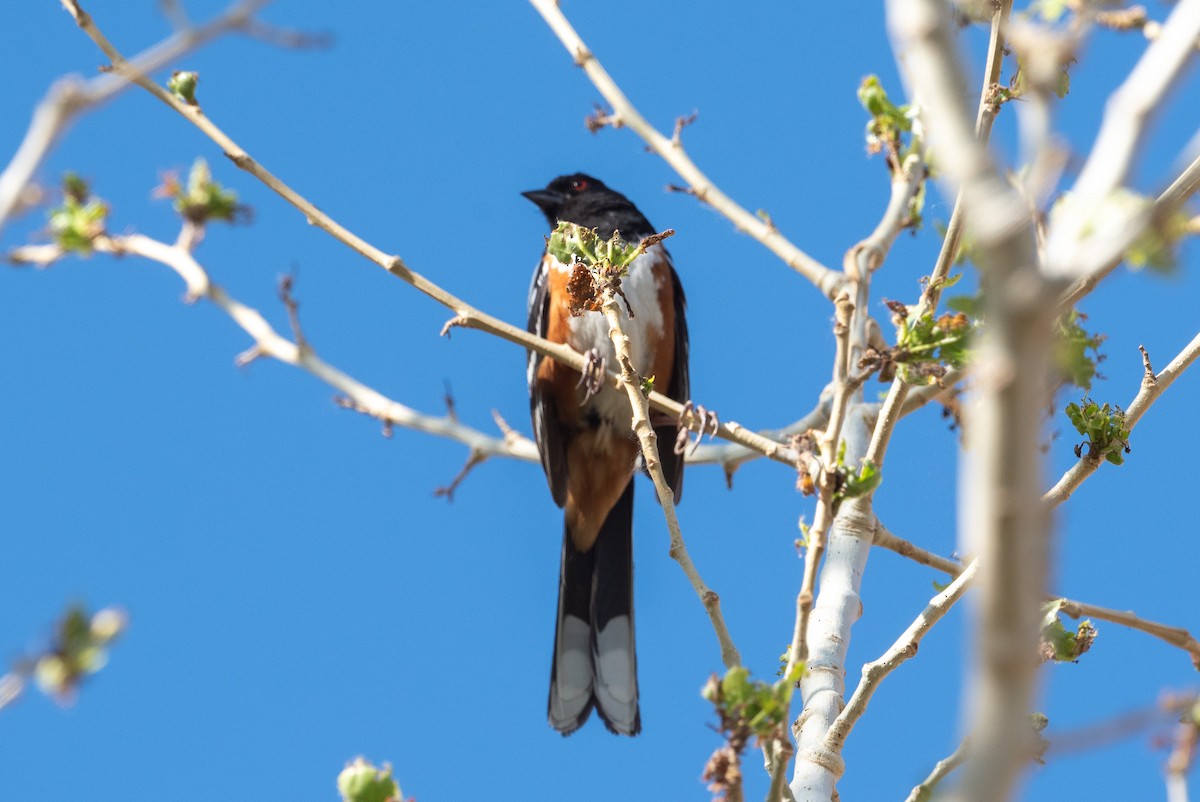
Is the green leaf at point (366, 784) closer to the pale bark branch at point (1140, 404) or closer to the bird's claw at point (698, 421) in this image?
the bird's claw at point (698, 421)

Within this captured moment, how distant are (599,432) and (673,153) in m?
1.37

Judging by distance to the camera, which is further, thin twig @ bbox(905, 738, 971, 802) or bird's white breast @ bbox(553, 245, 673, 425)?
bird's white breast @ bbox(553, 245, 673, 425)

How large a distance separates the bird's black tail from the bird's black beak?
1.10m

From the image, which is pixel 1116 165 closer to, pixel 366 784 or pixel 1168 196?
pixel 366 784

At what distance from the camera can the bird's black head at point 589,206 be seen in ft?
14.9

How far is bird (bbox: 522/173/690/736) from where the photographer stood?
13.5 ft

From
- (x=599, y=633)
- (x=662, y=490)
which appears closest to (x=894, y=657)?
(x=662, y=490)

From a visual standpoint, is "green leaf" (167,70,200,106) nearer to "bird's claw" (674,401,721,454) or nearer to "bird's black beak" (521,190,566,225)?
"bird's claw" (674,401,721,454)

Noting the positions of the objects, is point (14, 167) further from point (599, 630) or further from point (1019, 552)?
point (599, 630)

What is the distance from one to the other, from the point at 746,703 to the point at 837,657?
110 cm

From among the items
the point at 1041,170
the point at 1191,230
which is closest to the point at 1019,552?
the point at 1041,170

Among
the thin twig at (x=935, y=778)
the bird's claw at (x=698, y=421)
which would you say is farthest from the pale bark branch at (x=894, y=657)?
the bird's claw at (x=698, y=421)

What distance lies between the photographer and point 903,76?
2717 millimetres

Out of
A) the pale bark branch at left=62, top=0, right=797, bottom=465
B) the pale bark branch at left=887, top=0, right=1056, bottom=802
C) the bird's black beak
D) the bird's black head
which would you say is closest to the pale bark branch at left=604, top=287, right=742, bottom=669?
the pale bark branch at left=62, top=0, right=797, bottom=465
